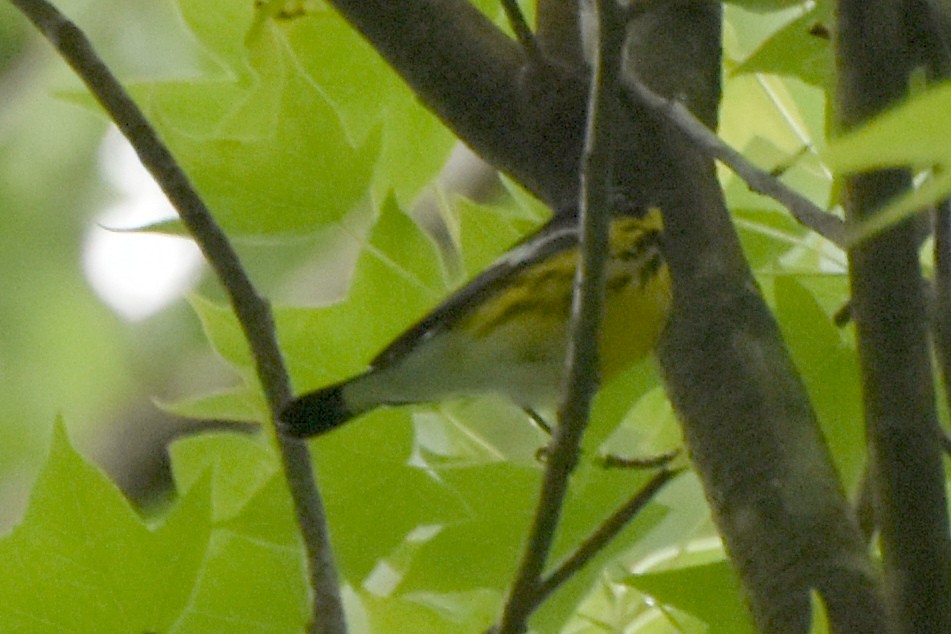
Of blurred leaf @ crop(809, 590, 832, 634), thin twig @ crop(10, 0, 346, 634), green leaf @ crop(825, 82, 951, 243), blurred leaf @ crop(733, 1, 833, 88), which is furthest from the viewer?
blurred leaf @ crop(733, 1, 833, 88)

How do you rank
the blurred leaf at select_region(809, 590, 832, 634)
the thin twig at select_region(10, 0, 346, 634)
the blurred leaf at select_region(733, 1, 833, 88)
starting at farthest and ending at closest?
the blurred leaf at select_region(733, 1, 833, 88) < the thin twig at select_region(10, 0, 346, 634) < the blurred leaf at select_region(809, 590, 832, 634)

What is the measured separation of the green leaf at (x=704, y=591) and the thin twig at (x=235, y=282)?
0.13 m

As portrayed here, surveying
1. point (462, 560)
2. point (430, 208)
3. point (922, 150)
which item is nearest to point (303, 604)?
point (462, 560)

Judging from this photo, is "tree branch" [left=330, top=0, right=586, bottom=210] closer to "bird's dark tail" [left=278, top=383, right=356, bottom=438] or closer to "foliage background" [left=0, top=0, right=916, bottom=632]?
"foliage background" [left=0, top=0, right=916, bottom=632]

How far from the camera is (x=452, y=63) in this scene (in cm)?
66

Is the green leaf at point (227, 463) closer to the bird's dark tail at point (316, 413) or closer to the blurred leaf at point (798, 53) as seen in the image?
the bird's dark tail at point (316, 413)

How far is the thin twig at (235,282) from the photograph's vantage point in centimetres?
50

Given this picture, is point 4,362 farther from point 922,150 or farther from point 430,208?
point 922,150

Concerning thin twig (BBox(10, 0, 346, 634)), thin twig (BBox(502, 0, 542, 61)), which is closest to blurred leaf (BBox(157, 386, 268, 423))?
thin twig (BBox(10, 0, 346, 634))

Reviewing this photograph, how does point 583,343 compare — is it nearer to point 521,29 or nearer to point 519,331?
point 521,29

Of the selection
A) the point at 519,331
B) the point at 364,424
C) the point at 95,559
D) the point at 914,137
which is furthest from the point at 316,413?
the point at 914,137

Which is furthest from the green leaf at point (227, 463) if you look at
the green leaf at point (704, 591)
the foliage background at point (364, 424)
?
the green leaf at point (704, 591)

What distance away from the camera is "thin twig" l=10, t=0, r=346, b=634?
0.50 meters

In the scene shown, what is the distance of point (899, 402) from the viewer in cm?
44
